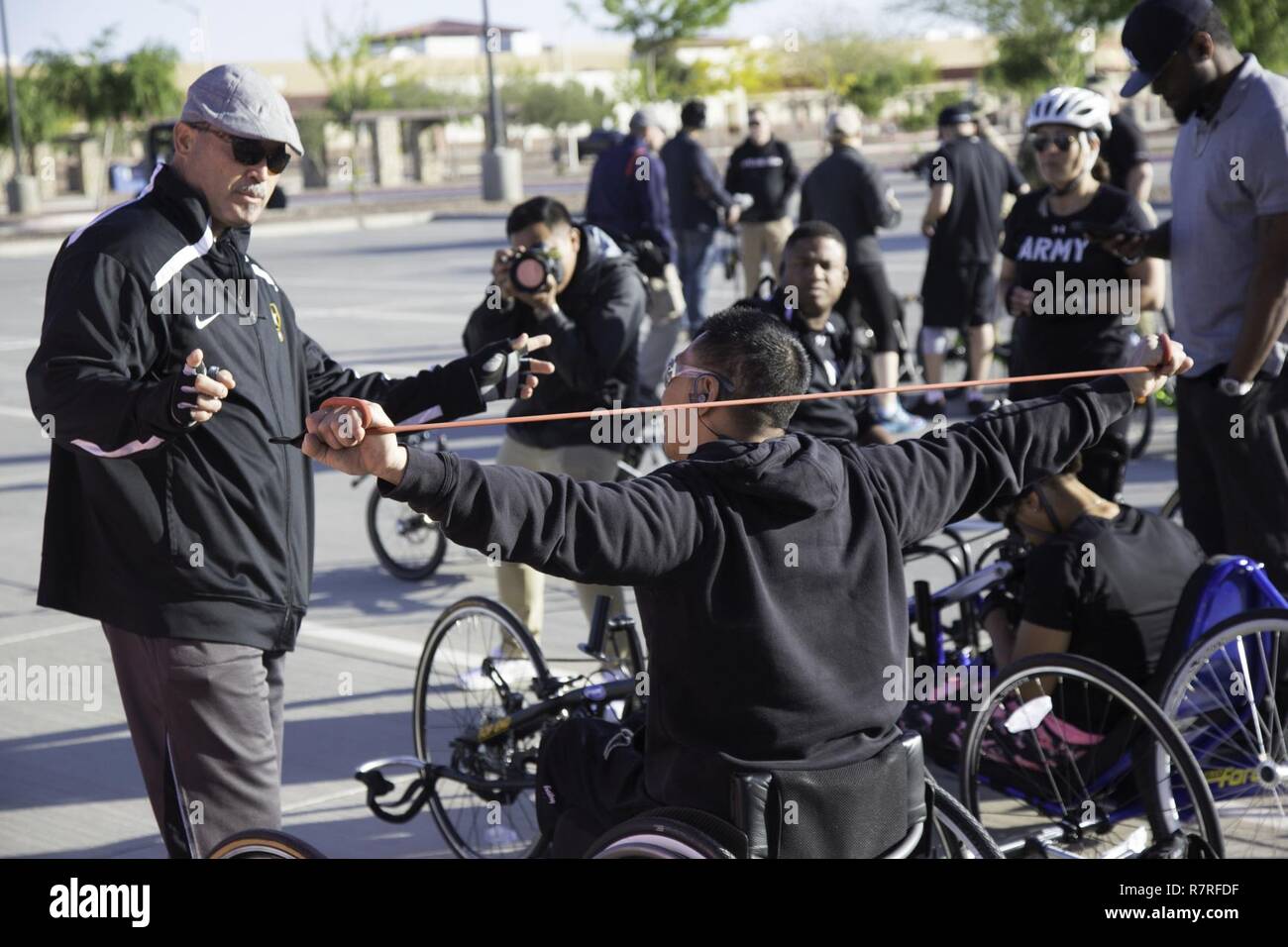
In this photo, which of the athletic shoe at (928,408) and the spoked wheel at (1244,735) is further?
the athletic shoe at (928,408)

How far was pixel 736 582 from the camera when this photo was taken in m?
2.86

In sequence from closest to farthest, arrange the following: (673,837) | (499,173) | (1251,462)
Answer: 1. (673,837)
2. (1251,462)
3. (499,173)

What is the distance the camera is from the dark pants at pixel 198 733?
3.53 metres

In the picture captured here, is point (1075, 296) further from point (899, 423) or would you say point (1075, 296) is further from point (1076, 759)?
point (1076, 759)

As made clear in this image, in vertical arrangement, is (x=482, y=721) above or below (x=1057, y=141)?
below

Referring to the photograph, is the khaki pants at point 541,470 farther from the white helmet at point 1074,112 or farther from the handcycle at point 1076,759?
the white helmet at point 1074,112

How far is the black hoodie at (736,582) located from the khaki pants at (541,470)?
2.68 meters

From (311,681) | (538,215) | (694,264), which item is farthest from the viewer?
(694,264)

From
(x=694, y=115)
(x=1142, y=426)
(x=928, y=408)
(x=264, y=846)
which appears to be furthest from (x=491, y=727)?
(x=694, y=115)

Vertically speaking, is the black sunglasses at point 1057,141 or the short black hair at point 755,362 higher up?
the black sunglasses at point 1057,141

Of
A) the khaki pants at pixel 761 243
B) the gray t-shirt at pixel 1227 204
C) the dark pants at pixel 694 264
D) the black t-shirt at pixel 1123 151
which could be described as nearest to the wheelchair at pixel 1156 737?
the gray t-shirt at pixel 1227 204

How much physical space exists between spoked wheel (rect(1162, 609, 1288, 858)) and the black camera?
95.4 inches

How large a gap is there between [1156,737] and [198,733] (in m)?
2.22
